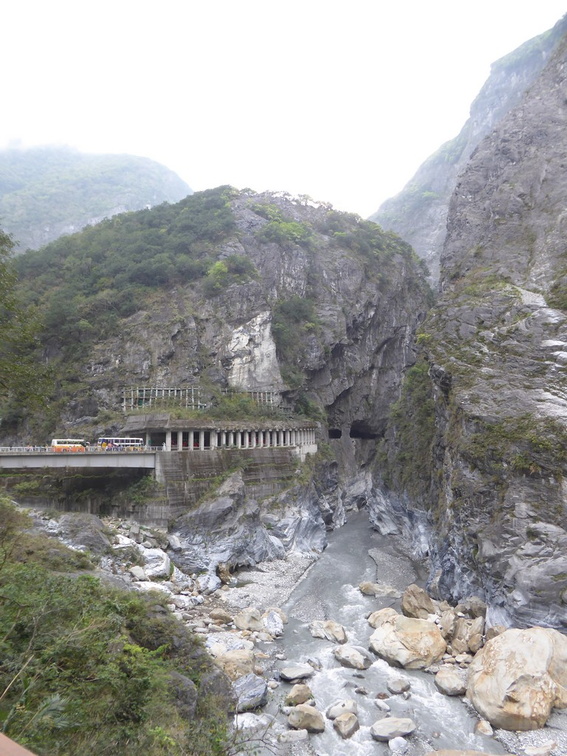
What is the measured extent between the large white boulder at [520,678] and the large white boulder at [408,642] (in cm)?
206

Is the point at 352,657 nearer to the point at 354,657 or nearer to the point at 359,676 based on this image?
the point at 354,657

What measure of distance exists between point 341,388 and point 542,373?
39.7 metres

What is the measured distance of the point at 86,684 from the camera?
32.2ft

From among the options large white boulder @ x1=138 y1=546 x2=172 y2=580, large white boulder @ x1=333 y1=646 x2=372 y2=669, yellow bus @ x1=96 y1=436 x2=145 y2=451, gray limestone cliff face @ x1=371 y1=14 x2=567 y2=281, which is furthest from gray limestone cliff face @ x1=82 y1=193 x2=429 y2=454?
gray limestone cliff face @ x1=371 y1=14 x2=567 y2=281

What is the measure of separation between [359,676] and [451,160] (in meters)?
133

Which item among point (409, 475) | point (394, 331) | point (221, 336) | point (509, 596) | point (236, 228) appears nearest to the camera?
point (509, 596)

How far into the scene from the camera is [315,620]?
1027 inches

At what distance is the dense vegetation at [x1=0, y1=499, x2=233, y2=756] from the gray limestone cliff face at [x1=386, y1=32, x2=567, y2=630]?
669 inches

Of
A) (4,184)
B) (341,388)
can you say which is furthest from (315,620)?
(4,184)

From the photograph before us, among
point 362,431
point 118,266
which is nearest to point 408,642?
point 362,431

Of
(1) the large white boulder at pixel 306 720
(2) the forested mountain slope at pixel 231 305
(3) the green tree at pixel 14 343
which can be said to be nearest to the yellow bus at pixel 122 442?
(2) the forested mountain slope at pixel 231 305

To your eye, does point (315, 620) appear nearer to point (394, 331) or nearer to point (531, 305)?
point (531, 305)

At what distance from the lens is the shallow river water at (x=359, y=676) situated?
1572cm

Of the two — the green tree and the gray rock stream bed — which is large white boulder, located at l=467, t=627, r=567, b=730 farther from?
the green tree
